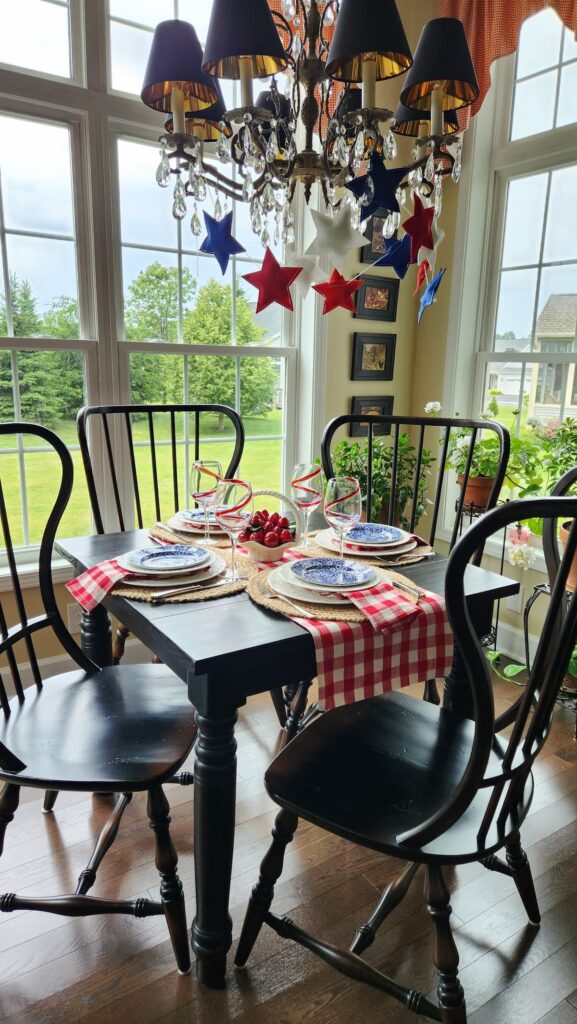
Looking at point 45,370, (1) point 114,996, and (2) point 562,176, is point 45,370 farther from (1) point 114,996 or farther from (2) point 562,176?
(2) point 562,176

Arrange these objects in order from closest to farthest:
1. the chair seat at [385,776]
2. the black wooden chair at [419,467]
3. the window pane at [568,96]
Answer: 1. the chair seat at [385,776]
2. the black wooden chair at [419,467]
3. the window pane at [568,96]

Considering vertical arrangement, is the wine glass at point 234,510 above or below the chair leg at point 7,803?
above

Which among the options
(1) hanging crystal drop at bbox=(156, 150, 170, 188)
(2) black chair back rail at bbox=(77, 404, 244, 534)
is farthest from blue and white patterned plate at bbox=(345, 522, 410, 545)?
(1) hanging crystal drop at bbox=(156, 150, 170, 188)

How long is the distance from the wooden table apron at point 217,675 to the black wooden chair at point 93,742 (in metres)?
0.10

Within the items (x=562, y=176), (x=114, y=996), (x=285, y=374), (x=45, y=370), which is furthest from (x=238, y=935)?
(x=562, y=176)

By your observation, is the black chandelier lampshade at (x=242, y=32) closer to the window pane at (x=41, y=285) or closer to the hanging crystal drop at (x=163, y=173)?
the hanging crystal drop at (x=163, y=173)

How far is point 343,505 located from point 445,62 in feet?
3.20

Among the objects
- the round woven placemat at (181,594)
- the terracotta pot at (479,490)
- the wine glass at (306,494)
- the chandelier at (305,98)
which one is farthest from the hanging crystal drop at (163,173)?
the terracotta pot at (479,490)

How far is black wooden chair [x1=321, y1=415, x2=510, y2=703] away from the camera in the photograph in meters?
1.90

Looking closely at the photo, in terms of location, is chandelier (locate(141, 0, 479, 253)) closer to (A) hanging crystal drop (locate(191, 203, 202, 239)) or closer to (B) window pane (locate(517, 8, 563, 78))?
(A) hanging crystal drop (locate(191, 203, 202, 239))

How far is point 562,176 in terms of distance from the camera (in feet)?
8.66

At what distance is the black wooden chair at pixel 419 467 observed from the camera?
1897 millimetres

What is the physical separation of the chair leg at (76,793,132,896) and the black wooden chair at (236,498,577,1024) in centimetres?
39

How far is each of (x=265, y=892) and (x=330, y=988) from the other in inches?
9.6
